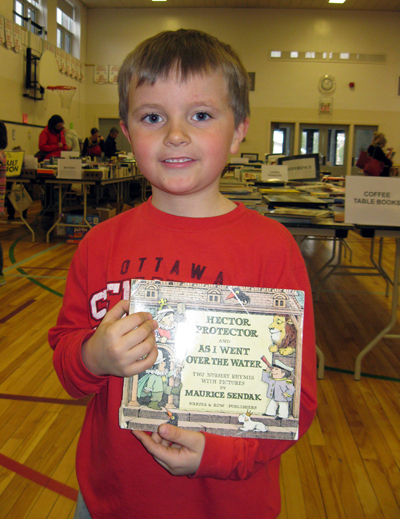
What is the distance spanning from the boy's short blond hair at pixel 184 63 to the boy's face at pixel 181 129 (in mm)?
15

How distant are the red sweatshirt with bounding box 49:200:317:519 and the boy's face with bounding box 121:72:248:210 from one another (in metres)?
0.09

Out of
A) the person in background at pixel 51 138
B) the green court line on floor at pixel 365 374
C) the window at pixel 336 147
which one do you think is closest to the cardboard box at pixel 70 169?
the person in background at pixel 51 138

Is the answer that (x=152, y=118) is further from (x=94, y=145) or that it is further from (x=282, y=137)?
(x=282, y=137)

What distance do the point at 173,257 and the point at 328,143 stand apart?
13.3 m

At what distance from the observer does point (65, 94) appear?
446 inches

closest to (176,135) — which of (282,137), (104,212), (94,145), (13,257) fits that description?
(13,257)

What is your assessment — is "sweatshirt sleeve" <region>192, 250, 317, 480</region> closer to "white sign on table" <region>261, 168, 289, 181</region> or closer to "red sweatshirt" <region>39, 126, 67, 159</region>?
"white sign on table" <region>261, 168, 289, 181</region>

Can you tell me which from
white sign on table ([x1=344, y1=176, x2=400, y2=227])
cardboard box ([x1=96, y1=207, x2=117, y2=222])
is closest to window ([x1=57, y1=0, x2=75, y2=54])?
cardboard box ([x1=96, y1=207, x2=117, y2=222])

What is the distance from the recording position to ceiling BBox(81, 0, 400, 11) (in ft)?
38.7

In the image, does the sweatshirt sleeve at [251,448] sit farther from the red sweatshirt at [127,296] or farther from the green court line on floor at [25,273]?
the green court line on floor at [25,273]

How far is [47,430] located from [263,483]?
A: 4.90 feet

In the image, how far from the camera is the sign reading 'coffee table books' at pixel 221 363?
1.96 feet

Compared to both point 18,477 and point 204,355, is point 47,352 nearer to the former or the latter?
point 18,477

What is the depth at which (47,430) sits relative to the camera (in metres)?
1.99
